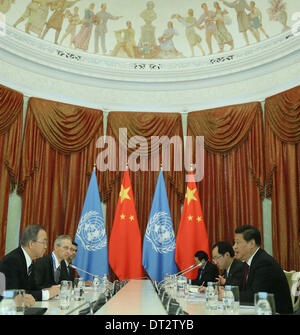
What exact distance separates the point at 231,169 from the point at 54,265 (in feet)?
13.2

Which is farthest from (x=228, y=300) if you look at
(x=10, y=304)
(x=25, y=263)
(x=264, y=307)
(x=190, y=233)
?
(x=190, y=233)

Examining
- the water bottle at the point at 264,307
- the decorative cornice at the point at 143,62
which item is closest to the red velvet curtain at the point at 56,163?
the decorative cornice at the point at 143,62

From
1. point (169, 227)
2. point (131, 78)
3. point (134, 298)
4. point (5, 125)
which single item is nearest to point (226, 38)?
point (131, 78)

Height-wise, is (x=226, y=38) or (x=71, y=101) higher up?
(x=226, y=38)

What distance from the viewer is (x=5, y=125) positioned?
21.2 ft

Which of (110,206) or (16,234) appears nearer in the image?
(16,234)

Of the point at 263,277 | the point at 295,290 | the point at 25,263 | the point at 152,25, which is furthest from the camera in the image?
the point at 152,25

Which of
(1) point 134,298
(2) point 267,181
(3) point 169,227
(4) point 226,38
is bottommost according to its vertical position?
(1) point 134,298

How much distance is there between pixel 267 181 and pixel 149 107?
117 inches

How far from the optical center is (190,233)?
6.83 metres

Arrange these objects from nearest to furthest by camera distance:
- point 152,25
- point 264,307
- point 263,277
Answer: point 264,307
point 263,277
point 152,25

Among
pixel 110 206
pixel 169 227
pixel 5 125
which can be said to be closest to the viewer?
pixel 5 125

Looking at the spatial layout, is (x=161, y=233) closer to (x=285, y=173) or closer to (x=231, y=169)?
(x=231, y=169)

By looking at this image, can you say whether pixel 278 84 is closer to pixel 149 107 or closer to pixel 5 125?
pixel 149 107
